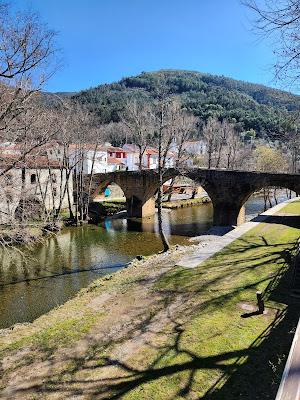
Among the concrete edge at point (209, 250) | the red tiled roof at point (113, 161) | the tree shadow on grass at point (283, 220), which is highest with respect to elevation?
the red tiled roof at point (113, 161)

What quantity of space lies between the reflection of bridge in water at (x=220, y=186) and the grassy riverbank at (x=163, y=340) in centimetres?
1561

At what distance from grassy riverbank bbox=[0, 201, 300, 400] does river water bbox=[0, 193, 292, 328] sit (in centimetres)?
296

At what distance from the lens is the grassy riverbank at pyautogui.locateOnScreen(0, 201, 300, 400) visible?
8109mm

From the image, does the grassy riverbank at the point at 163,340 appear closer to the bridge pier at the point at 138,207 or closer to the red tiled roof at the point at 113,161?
the bridge pier at the point at 138,207

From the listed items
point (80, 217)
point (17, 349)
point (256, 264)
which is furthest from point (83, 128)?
point (17, 349)

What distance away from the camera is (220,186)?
35.7 metres

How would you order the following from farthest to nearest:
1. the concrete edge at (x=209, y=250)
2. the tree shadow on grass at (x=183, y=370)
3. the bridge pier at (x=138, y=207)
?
the bridge pier at (x=138, y=207) → the concrete edge at (x=209, y=250) → the tree shadow on grass at (x=183, y=370)

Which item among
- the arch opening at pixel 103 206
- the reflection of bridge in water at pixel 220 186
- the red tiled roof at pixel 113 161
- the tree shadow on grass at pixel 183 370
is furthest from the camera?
the red tiled roof at pixel 113 161

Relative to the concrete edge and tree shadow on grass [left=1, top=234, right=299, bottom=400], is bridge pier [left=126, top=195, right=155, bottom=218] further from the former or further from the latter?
tree shadow on grass [left=1, top=234, right=299, bottom=400]

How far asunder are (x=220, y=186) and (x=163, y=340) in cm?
2689

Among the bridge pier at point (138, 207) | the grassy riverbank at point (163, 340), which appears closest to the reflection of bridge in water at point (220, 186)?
the bridge pier at point (138, 207)

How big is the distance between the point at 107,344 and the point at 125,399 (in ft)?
8.67

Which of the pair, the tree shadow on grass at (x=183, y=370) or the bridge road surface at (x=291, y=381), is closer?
the bridge road surface at (x=291, y=381)

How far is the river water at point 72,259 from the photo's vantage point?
1759 centimetres
